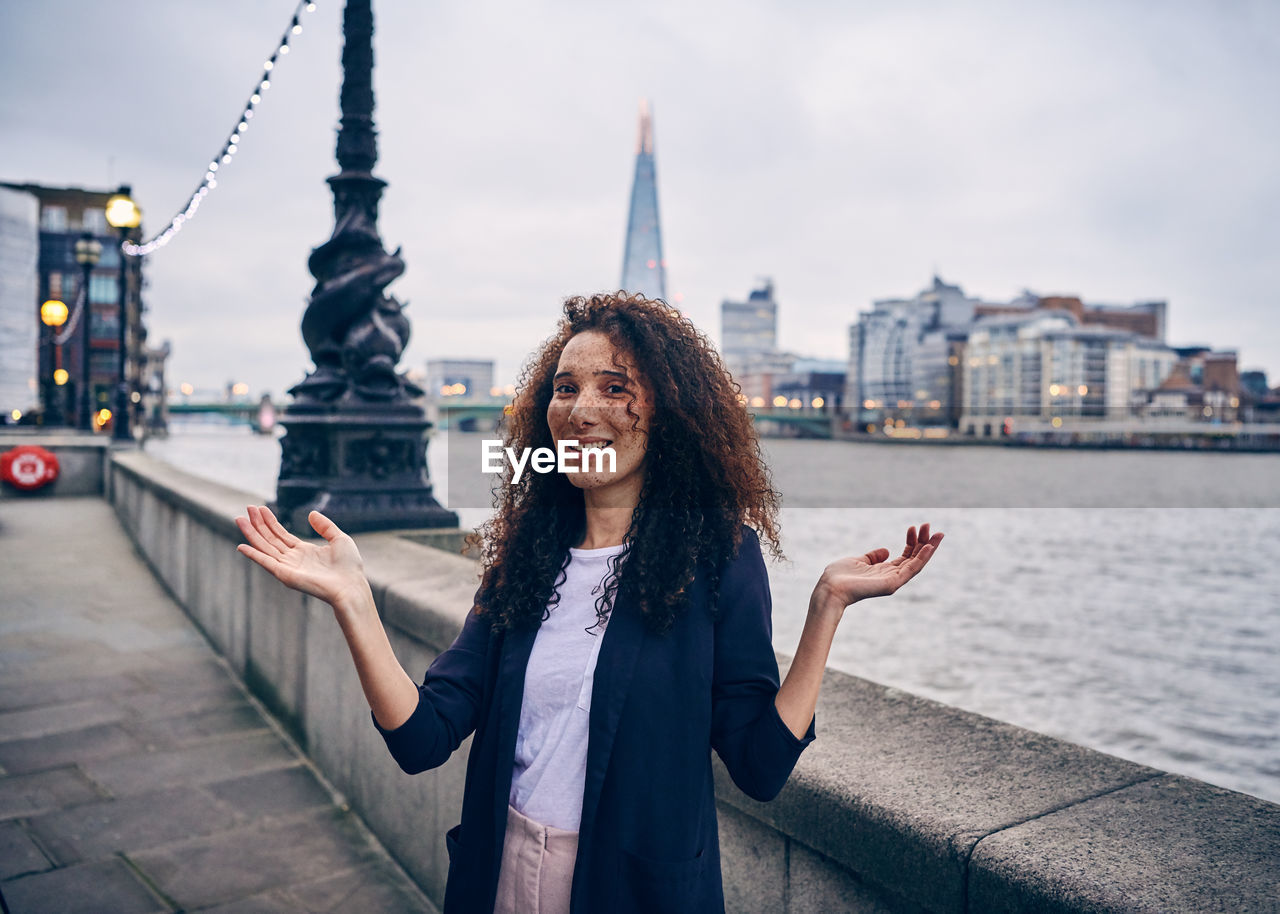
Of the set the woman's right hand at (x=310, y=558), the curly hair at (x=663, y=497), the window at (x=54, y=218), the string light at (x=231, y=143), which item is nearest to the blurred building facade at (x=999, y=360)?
the window at (x=54, y=218)

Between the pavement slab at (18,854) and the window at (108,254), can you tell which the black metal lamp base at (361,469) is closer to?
the pavement slab at (18,854)

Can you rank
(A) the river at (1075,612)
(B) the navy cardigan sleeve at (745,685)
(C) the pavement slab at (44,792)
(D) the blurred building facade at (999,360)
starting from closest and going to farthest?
(B) the navy cardigan sleeve at (745,685) < (C) the pavement slab at (44,792) < (A) the river at (1075,612) < (D) the blurred building facade at (999,360)

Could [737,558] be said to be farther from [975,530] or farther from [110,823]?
[975,530]

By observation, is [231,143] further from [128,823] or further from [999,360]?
[999,360]

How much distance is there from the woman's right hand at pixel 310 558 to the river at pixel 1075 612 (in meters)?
0.98

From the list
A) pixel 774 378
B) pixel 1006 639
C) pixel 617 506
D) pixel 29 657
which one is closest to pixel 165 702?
pixel 29 657

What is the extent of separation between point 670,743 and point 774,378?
19663 centimetres

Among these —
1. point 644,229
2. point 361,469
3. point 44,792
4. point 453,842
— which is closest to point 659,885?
point 453,842

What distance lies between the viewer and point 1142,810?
1.71 metres

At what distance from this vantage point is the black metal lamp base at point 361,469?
5.31 m

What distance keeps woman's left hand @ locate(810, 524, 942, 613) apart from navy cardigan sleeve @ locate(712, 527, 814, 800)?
0.11 m

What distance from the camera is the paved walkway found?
3.24 m

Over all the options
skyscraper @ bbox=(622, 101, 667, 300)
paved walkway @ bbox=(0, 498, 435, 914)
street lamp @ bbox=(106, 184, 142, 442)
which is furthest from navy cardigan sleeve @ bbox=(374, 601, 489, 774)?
skyscraper @ bbox=(622, 101, 667, 300)

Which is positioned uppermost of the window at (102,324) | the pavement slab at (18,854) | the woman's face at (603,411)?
the window at (102,324)
